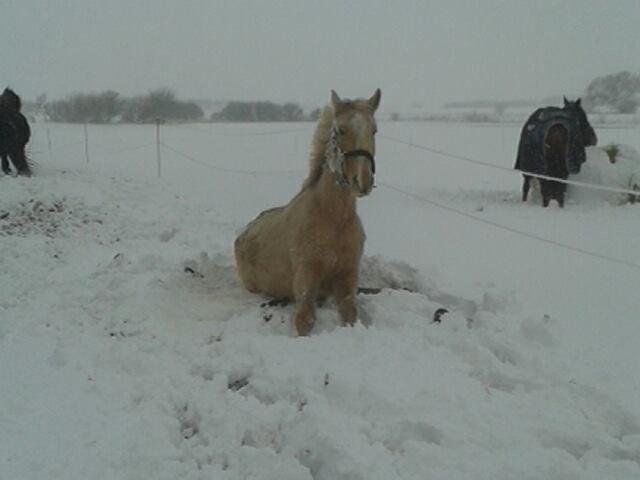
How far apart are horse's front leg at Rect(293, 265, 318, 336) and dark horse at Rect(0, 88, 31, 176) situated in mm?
10392

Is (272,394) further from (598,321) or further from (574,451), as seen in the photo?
(598,321)

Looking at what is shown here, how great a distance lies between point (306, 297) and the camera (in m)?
4.03

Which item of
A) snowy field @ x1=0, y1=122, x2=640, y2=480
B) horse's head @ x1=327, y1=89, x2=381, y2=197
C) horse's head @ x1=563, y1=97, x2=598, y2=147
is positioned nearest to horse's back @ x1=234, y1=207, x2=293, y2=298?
snowy field @ x1=0, y1=122, x2=640, y2=480

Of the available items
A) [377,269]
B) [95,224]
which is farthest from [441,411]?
[95,224]

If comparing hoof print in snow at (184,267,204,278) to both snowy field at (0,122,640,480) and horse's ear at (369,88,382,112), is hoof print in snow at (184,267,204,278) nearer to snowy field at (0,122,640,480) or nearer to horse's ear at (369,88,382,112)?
snowy field at (0,122,640,480)

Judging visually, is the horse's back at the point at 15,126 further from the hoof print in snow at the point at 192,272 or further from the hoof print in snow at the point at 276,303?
the hoof print in snow at the point at 276,303

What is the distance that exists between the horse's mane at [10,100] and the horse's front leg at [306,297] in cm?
1088

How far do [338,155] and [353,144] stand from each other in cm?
17

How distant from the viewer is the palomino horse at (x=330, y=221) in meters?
3.59

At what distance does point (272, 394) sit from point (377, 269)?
2.65 meters

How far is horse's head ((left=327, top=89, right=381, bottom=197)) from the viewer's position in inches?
137

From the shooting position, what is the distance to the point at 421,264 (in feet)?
18.4

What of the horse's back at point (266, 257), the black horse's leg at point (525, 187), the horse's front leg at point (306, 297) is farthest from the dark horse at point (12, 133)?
the black horse's leg at point (525, 187)

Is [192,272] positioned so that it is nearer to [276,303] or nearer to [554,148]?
[276,303]
